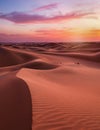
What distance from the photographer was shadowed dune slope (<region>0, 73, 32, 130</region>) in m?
4.60

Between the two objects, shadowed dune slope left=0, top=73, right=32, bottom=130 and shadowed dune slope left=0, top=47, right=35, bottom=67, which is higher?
shadowed dune slope left=0, top=73, right=32, bottom=130

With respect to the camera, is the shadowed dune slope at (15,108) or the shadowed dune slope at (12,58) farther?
the shadowed dune slope at (12,58)

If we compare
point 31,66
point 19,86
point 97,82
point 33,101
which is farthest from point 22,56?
point 33,101

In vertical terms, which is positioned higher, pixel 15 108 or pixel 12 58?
pixel 15 108

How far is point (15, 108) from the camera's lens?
537 centimetres

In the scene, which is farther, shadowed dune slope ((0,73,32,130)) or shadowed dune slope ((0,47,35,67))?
shadowed dune slope ((0,47,35,67))

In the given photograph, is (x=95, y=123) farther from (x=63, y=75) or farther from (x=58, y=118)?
(x=63, y=75)

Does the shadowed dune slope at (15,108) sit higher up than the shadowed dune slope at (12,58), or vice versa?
the shadowed dune slope at (15,108)

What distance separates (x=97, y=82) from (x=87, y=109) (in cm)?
480

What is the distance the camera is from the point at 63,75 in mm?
11711

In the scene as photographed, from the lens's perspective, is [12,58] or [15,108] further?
[12,58]

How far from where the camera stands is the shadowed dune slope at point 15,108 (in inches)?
181

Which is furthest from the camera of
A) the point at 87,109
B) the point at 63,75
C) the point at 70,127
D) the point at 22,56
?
the point at 22,56

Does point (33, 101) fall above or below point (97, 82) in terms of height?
above
